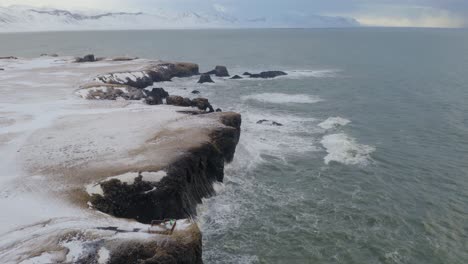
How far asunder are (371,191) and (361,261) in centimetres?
1145

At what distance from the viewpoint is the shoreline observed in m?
21.3

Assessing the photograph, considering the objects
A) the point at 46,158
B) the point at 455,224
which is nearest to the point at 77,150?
the point at 46,158

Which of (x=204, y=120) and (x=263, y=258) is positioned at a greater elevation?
(x=204, y=120)

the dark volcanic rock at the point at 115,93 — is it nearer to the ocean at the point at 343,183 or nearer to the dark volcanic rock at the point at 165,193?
the ocean at the point at 343,183

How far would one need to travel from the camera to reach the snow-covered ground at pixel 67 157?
2197cm

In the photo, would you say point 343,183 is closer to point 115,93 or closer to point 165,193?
point 165,193

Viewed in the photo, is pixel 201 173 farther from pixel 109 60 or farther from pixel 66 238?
pixel 109 60

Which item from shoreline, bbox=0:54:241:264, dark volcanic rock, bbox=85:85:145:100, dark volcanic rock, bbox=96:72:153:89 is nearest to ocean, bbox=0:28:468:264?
shoreline, bbox=0:54:241:264

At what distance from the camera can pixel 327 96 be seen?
270 ft

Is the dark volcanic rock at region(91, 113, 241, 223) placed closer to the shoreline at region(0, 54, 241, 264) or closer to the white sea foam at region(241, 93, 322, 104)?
the shoreline at region(0, 54, 241, 264)

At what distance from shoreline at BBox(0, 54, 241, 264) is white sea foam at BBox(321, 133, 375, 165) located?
36.4 ft

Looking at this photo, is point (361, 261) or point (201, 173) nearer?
point (361, 261)

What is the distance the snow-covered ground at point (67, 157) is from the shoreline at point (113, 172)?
8cm

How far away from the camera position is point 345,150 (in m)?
48.2
